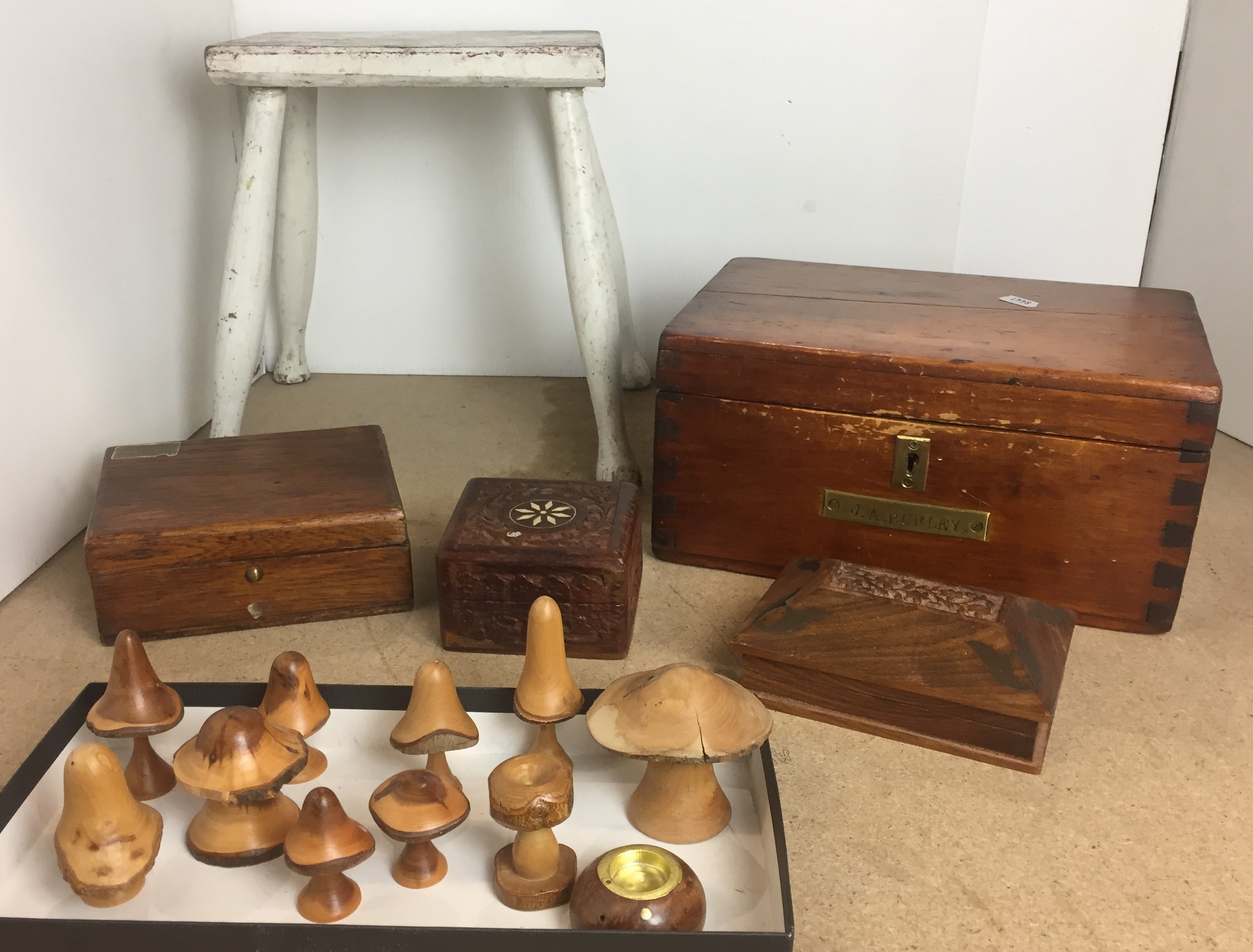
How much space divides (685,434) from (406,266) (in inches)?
31.8

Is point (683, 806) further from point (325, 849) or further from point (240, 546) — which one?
point (240, 546)

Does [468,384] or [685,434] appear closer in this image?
[685,434]

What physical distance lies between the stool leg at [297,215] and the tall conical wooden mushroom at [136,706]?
38.1 inches

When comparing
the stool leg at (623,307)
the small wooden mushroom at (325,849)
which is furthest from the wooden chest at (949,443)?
the small wooden mushroom at (325,849)

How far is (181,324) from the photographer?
1641mm

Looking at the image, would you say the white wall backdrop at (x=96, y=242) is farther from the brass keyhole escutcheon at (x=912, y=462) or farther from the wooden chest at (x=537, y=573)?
the brass keyhole escutcheon at (x=912, y=462)

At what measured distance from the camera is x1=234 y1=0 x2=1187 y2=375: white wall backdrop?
5.57 feet

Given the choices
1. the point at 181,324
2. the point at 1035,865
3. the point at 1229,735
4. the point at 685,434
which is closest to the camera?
the point at 1035,865

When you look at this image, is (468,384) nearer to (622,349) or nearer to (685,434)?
(622,349)

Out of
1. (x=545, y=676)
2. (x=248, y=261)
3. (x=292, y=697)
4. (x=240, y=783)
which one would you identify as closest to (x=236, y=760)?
(x=240, y=783)

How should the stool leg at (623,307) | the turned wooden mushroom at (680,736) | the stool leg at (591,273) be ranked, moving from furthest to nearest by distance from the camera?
the stool leg at (623,307)
the stool leg at (591,273)
the turned wooden mushroom at (680,736)

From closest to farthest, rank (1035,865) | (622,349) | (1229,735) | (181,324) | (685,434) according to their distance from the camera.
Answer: (1035,865), (1229,735), (685,434), (181,324), (622,349)

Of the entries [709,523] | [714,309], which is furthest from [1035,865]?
[714,309]

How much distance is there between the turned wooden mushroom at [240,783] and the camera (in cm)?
73
